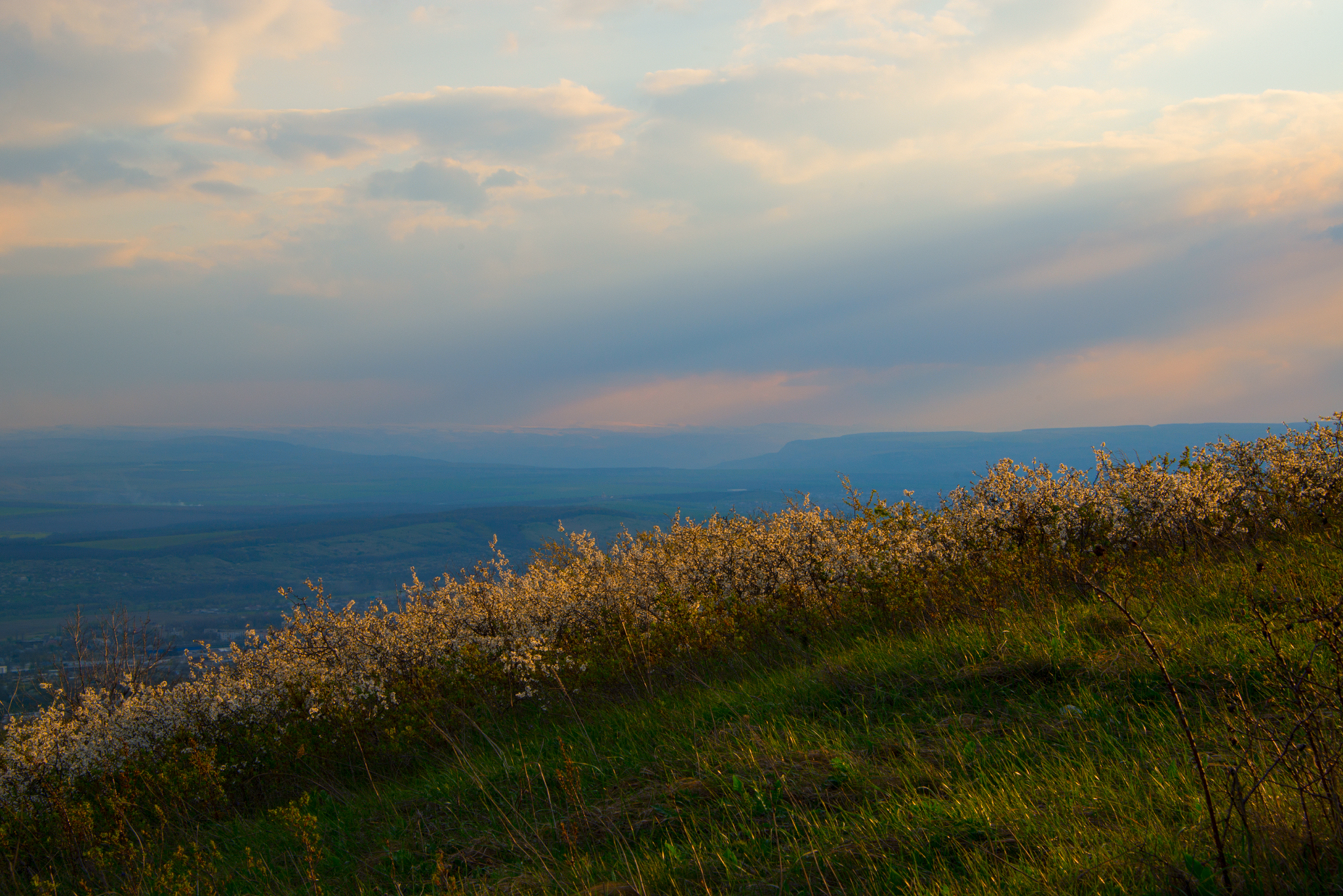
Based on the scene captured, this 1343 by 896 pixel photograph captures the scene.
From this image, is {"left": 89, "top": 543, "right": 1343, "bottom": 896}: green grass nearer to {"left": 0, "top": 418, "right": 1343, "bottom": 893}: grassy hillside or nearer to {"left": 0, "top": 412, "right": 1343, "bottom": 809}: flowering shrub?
{"left": 0, "top": 418, "right": 1343, "bottom": 893}: grassy hillside

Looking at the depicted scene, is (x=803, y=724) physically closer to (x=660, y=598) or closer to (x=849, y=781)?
(x=849, y=781)

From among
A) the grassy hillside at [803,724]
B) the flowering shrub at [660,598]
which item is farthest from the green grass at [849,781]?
the flowering shrub at [660,598]

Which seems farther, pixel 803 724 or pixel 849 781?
pixel 803 724

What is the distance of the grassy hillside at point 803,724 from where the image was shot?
3668mm

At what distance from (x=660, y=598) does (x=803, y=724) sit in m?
6.18

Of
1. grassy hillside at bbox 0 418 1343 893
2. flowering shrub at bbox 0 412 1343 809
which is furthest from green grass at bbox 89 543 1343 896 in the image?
flowering shrub at bbox 0 412 1343 809

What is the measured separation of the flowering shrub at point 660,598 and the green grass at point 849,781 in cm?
167

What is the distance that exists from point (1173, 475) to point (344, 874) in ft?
40.5

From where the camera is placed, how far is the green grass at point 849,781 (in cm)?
373

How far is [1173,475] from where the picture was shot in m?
10.9

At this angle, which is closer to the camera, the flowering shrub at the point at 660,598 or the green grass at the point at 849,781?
the green grass at the point at 849,781

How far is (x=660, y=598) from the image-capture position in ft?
40.1

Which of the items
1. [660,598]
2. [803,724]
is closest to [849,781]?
[803,724]

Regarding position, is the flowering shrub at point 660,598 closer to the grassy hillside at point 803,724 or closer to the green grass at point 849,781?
the grassy hillside at point 803,724
